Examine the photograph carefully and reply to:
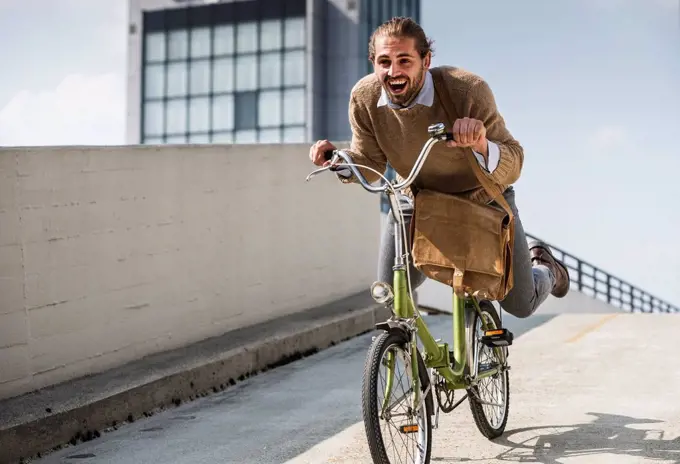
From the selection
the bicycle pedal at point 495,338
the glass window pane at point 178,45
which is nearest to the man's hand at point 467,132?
the bicycle pedal at point 495,338

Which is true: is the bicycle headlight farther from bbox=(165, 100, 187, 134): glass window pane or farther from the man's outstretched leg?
bbox=(165, 100, 187, 134): glass window pane

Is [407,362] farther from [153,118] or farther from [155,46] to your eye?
[155,46]

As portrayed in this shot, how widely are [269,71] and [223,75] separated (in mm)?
2658

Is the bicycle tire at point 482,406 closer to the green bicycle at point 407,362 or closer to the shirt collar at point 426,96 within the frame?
the green bicycle at point 407,362

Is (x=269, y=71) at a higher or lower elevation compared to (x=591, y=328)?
higher

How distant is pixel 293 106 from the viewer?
5403 cm

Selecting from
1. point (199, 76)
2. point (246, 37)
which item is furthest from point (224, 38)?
point (199, 76)

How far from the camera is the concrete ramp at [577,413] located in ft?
18.4

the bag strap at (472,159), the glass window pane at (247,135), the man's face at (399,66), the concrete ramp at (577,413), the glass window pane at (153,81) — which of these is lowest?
the concrete ramp at (577,413)

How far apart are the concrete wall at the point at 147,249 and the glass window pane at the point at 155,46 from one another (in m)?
47.8

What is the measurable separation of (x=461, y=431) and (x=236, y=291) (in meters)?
3.97

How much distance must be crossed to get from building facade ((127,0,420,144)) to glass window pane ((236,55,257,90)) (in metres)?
0.05

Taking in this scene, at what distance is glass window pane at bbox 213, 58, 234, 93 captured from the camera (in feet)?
181

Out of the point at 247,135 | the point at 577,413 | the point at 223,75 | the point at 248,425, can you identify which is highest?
the point at 223,75
